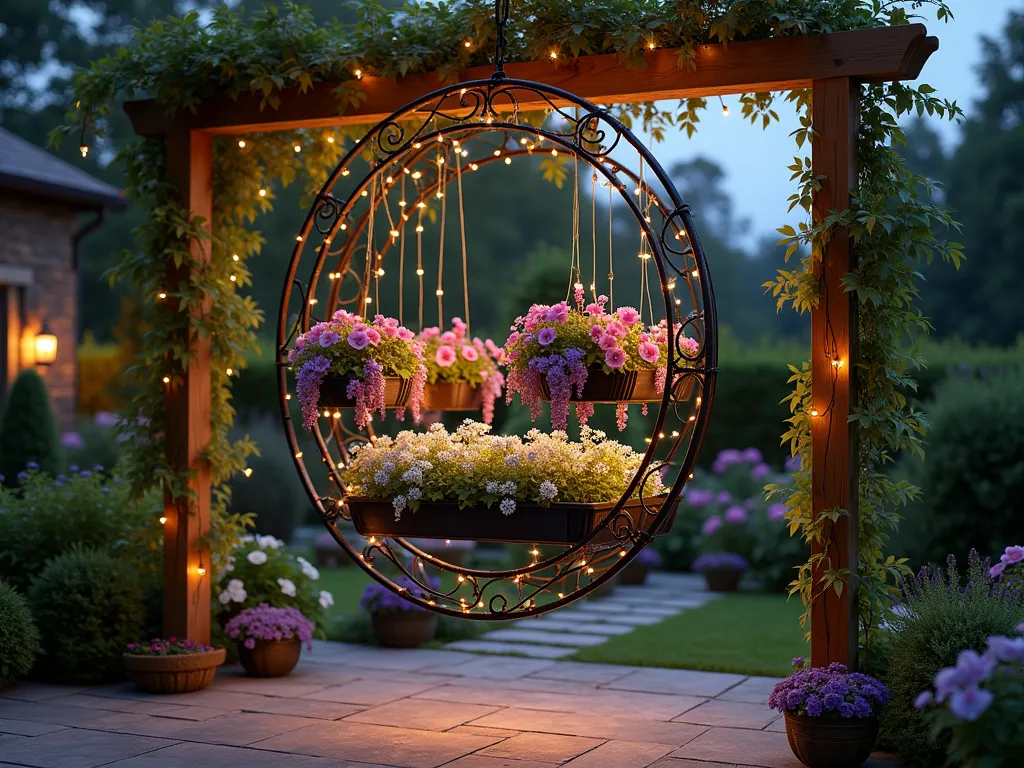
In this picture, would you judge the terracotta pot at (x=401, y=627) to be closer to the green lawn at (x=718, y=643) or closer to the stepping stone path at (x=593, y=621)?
the stepping stone path at (x=593, y=621)

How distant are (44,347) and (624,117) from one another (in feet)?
21.1

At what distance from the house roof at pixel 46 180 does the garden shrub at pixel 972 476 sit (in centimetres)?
653

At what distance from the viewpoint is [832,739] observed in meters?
4.16

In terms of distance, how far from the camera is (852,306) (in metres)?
4.46

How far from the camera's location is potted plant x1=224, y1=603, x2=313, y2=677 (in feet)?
19.0

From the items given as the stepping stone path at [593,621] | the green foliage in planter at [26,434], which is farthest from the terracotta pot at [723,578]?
the green foliage in planter at [26,434]

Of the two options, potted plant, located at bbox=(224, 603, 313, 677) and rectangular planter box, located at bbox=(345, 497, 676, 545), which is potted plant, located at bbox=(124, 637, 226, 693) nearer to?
potted plant, located at bbox=(224, 603, 313, 677)

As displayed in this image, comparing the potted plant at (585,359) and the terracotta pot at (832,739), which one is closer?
the terracotta pot at (832,739)

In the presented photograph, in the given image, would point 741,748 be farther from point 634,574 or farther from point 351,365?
point 634,574

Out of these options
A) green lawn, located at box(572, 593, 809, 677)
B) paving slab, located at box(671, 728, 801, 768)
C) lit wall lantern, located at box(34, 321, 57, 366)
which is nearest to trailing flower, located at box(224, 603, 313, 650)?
green lawn, located at box(572, 593, 809, 677)

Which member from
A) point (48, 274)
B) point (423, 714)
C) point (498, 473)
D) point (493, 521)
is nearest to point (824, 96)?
point (498, 473)

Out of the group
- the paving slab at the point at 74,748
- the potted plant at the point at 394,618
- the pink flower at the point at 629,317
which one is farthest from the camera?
the potted plant at the point at 394,618

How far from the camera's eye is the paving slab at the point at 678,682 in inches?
223

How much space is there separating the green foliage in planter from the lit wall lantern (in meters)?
1.55
